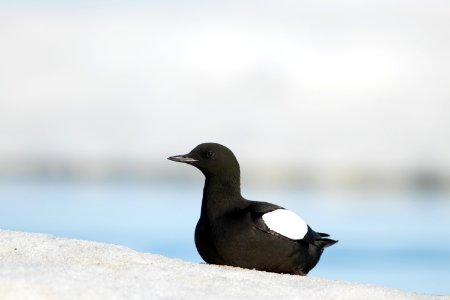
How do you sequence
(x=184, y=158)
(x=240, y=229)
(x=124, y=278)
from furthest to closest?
(x=184, y=158) → (x=240, y=229) → (x=124, y=278)

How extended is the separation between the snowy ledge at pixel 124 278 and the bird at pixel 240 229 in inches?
8.0

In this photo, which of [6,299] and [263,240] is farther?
[263,240]

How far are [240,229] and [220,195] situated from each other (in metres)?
0.38

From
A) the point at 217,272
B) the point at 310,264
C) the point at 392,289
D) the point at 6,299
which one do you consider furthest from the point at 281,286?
the point at 6,299

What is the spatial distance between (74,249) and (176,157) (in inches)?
38.8

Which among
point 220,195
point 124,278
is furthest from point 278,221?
point 124,278

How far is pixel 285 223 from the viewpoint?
605 cm

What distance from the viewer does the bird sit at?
5941mm

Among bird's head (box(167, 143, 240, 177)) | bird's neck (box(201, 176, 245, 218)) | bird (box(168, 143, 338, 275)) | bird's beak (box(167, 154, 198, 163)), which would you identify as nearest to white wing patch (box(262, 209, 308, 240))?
bird (box(168, 143, 338, 275))

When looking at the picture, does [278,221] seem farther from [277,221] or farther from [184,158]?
[184,158]

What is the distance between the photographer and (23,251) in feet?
18.7

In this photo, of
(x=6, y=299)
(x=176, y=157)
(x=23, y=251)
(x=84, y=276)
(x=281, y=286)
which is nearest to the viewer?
→ (x=6, y=299)

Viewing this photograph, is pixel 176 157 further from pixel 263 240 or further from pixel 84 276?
pixel 84 276

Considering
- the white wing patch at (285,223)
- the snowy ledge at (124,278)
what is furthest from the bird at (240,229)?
the snowy ledge at (124,278)
